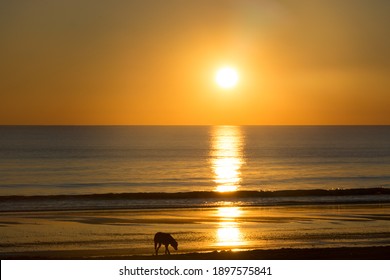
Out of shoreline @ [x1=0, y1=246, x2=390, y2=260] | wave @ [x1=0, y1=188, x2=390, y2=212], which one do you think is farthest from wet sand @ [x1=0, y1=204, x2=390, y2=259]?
wave @ [x1=0, y1=188, x2=390, y2=212]

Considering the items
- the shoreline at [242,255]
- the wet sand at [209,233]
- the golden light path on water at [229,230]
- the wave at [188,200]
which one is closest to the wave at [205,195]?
the wave at [188,200]

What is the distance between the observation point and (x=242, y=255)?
20.9m

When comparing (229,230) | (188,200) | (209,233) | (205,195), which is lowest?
(209,233)

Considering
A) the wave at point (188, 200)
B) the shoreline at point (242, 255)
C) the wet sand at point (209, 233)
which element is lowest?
the shoreline at point (242, 255)

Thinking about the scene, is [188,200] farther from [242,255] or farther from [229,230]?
[242,255]

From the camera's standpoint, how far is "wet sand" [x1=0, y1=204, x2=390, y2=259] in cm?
2205

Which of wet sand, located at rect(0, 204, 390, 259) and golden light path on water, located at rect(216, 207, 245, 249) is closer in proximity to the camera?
wet sand, located at rect(0, 204, 390, 259)

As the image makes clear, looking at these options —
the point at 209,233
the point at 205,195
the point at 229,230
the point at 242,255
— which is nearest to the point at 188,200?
the point at 205,195

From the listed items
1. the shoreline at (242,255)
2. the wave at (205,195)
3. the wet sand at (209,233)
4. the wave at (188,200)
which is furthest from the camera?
the wave at (205,195)

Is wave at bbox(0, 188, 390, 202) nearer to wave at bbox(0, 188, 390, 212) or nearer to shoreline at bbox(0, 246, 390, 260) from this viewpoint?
wave at bbox(0, 188, 390, 212)

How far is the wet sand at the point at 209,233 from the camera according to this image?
22.0 metres

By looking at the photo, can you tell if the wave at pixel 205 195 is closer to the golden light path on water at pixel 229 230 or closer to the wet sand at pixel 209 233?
the wet sand at pixel 209 233

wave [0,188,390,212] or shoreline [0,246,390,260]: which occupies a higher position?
wave [0,188,390,212]

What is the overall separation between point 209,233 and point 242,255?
6415 millimetres
